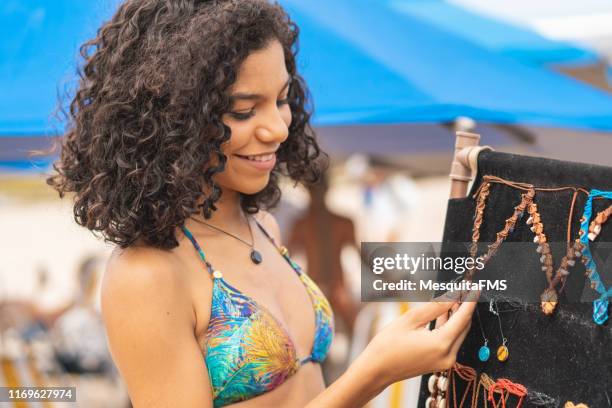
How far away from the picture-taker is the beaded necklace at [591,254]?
4.04 ft

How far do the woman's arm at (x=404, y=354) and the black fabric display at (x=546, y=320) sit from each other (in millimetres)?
76

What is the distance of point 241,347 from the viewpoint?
149 centimetres

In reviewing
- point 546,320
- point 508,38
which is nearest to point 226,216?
point 546,320

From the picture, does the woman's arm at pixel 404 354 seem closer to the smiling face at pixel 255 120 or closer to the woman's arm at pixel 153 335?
the woman's arm at pixel 153 335

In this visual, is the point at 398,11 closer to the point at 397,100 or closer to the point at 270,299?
the point at 397,100

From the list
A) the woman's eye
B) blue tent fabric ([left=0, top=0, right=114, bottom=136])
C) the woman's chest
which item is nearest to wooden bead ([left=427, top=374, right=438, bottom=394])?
the woman's chest

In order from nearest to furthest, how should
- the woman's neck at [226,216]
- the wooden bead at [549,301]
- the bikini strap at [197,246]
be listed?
1. the wooden bead at [549,301]
2. the bikini strap at [197,246]
3. the woman's neck at [226,216]

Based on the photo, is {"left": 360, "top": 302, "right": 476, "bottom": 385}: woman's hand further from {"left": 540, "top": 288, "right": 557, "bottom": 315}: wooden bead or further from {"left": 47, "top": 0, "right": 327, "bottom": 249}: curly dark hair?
{"left": 47, "top": 0, "right": 327, "bottom": 249}: curly dark hair

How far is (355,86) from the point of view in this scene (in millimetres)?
Answer: 2973

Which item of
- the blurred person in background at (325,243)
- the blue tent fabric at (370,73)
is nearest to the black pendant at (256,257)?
the blue tent fabric at (370,73)

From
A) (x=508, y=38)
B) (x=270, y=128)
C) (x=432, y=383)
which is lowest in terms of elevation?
(x=432, y=383)

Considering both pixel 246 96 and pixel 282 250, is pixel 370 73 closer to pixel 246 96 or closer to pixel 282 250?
pixel 282 250

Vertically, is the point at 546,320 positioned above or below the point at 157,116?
below

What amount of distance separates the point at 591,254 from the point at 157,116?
0.76 metres
